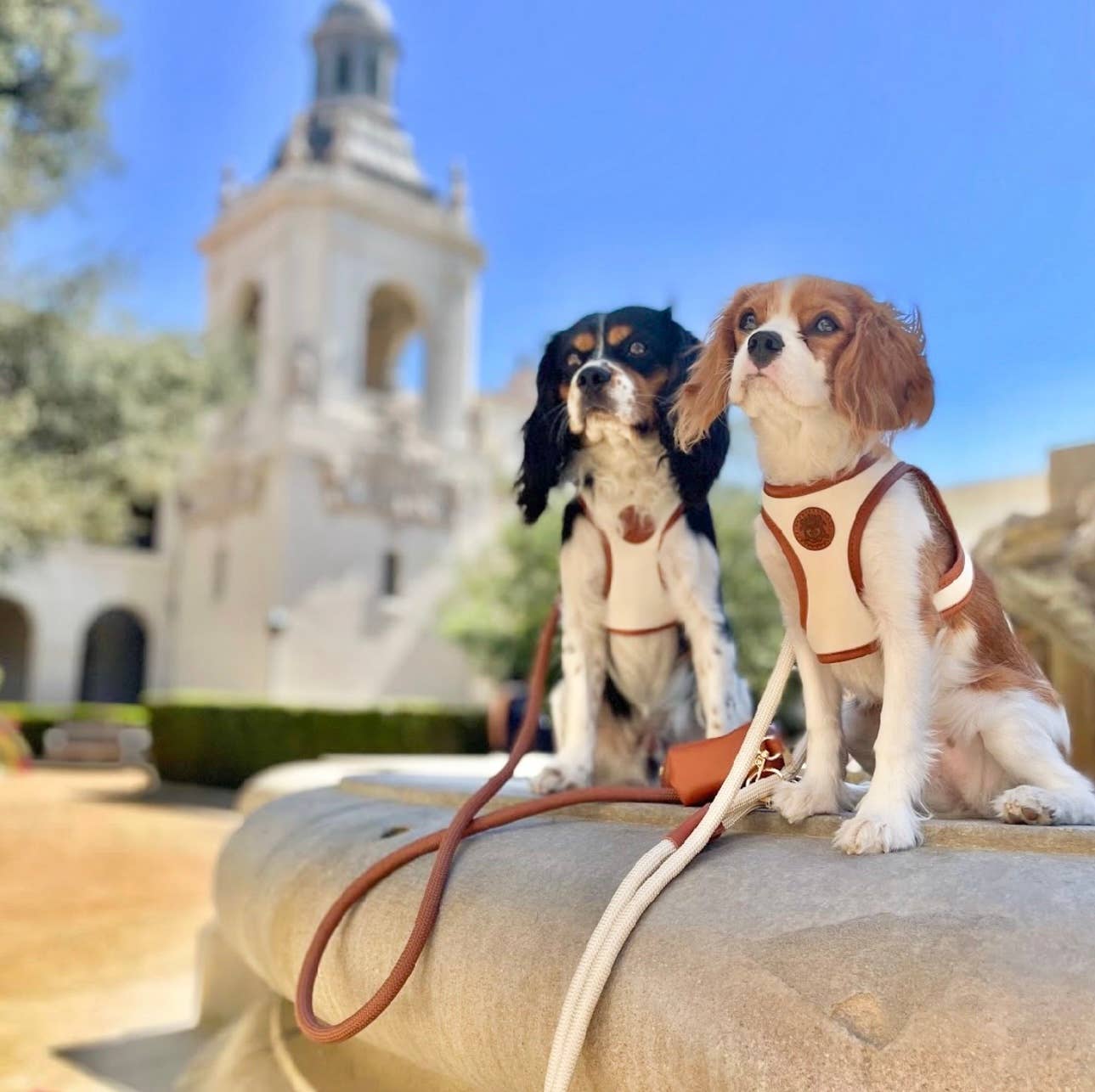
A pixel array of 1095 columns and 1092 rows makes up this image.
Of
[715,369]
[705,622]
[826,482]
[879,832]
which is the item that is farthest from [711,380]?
[879,832]

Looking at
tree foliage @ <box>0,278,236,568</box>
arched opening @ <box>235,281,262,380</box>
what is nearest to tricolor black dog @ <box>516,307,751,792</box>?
tree foliage @ <box>0,278,236,568</box>

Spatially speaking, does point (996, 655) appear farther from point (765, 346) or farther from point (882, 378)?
point (765, 346)

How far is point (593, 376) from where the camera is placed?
2.81m

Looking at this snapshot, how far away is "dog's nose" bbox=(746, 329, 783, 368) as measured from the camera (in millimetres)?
2090

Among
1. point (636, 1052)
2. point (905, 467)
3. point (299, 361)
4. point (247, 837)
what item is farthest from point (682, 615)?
point (299, 361)

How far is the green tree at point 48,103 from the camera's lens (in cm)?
1220

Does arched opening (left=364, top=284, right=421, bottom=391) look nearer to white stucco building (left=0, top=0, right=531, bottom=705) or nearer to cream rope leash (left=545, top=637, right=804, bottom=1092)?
white stucco building (left=0, top=0, right=531, bottom=705)

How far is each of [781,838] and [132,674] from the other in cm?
3379

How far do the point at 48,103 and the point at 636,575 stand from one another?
1299cm

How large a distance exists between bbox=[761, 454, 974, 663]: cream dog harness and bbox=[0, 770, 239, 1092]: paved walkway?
119 inches

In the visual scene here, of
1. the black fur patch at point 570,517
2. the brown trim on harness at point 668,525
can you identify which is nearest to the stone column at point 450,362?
the black fur patch at point 570,517

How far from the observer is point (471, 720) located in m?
19.4

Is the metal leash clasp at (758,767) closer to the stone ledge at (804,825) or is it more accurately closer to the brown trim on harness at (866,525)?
the stone ledge at (804,825)

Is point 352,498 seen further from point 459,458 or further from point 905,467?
point 905,467
